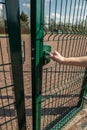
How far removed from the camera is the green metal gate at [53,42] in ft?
4.79

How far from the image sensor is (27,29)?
143cm

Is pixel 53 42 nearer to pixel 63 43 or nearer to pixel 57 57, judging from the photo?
pixel 63 43

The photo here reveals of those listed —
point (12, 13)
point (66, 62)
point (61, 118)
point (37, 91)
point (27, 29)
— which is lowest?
point (61, 118)

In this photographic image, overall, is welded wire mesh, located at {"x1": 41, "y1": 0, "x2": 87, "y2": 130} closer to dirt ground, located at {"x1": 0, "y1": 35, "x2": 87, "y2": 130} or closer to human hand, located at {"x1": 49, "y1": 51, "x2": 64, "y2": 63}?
dirt ground, located at {"x1": 0, "y1": 35, "x2": 87, "y2": 130}

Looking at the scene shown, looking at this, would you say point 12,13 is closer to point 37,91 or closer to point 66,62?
point 66,62

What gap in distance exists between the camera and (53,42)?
5.75 feet

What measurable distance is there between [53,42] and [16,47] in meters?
0.47

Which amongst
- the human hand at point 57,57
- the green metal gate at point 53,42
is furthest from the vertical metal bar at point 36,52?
the human hand at point 57,57

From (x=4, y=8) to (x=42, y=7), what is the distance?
0.32 meters

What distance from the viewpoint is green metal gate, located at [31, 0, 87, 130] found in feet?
4.79

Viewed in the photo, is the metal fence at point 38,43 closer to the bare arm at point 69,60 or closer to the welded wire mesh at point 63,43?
the welded wire mesh at point 63,43

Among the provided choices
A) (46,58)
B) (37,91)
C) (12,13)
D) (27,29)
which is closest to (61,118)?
(37,91)

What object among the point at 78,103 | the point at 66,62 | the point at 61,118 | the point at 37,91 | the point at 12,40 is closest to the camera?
the point at 12,40

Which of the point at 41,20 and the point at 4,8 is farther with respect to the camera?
the point at 41,20
